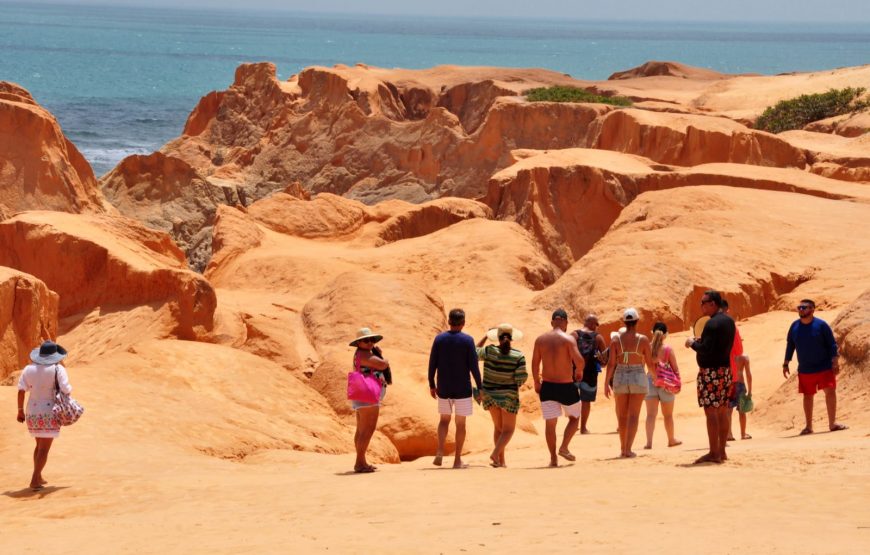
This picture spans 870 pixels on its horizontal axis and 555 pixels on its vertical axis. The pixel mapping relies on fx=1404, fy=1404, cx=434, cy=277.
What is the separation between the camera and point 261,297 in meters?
22.0

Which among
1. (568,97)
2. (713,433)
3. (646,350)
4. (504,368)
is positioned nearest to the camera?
(713,433)

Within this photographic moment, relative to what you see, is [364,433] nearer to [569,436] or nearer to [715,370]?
[569,436]

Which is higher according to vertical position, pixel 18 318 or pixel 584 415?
pixel 18 318

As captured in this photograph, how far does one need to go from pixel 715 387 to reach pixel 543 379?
1378mm

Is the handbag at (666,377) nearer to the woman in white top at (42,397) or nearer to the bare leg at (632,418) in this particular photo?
the bare leg at (632,418)

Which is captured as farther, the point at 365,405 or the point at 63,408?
the point at 365,405

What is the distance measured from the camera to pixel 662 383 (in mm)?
11828

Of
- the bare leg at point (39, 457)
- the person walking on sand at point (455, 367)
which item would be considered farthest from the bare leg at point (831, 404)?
the bare leg at point (39, 457)

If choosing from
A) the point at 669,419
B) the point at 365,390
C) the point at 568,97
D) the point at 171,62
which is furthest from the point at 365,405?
the point at 171,62

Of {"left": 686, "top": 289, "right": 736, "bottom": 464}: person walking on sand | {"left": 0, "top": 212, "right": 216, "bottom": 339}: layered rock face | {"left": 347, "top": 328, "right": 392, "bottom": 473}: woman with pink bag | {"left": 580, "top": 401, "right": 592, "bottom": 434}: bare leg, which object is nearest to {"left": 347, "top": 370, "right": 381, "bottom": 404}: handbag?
{"left": 347, "top": 328, "right": 392, "bottom": 473}: woman with pink bag

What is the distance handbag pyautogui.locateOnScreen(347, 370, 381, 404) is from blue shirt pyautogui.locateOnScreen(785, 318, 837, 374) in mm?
Answer: 3701

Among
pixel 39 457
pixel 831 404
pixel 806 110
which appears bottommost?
pixel 831 404

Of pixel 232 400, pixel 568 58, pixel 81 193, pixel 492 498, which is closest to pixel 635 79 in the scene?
pixel 81 193

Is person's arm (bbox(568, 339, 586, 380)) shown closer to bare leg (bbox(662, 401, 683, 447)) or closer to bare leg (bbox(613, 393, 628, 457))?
bare leg (bbox(613, 393, 628, 457))
